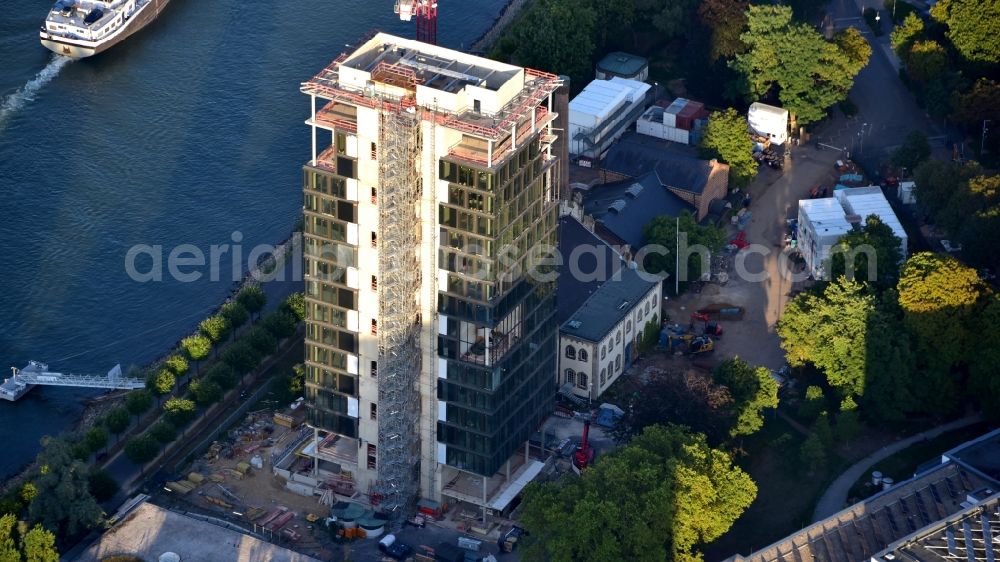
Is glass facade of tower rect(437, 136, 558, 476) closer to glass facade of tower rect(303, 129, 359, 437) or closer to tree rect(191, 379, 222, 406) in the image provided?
glass facade of tower rect(303, 129, 359, 437)

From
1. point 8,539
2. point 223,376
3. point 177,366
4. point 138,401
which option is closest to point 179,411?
point 138,401

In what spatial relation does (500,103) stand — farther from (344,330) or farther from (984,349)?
(984,349)

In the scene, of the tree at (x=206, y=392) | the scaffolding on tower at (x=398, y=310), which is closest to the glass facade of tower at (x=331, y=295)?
the scaffolding on tower at (x=398, y=310)

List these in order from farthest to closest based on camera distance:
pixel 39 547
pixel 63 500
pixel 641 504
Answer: pixel 63 500 → pixel 39 547 → pixel 641 504

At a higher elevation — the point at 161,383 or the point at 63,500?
the point at 63,500

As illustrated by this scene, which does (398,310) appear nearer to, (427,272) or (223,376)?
(427,272)

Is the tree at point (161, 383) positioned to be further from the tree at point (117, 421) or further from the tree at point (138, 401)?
the tree at point (117, 421)
